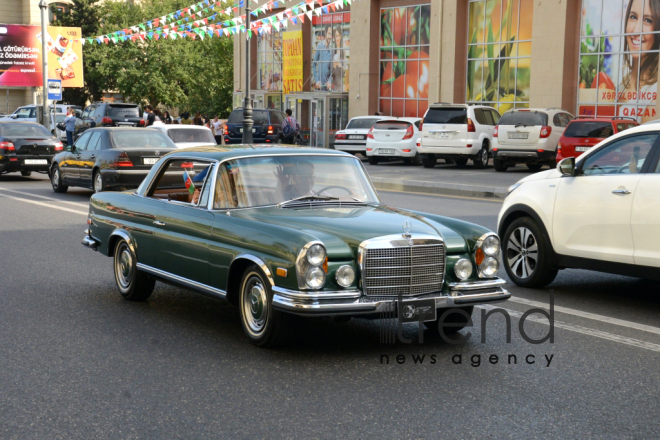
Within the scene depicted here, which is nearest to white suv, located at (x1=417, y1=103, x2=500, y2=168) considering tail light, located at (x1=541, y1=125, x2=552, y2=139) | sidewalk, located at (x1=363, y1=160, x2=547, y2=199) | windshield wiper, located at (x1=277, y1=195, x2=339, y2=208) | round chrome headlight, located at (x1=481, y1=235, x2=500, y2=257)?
sidewalk, located at (x1=363, y1=160, x2=547, y2=199)

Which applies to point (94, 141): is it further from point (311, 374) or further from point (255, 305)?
point (311, 374)

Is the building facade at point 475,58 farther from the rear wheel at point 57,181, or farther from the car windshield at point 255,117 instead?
the rear wheel at point 57,181

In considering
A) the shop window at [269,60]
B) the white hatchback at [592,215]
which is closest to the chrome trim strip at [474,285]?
the white hatchback at [592,215]

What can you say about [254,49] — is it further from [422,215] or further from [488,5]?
[422,215]

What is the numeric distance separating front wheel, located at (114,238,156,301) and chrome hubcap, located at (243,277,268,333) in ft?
6.03

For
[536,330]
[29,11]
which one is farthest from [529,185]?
[29,11]

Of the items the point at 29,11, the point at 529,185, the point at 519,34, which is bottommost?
the point at 529,185

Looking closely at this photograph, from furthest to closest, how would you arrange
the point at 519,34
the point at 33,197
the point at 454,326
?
the point at 519,34 < the point at 33,197 < the point at 454,326

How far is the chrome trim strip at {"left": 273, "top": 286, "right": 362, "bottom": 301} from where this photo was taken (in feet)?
18.6

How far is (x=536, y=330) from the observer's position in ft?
22.5

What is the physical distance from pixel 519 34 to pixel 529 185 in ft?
86.8

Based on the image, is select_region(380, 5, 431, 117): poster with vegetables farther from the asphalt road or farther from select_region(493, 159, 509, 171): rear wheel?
the asphalt road

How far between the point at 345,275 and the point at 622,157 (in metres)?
3.50

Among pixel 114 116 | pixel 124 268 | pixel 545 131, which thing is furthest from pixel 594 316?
pixel 114 116
